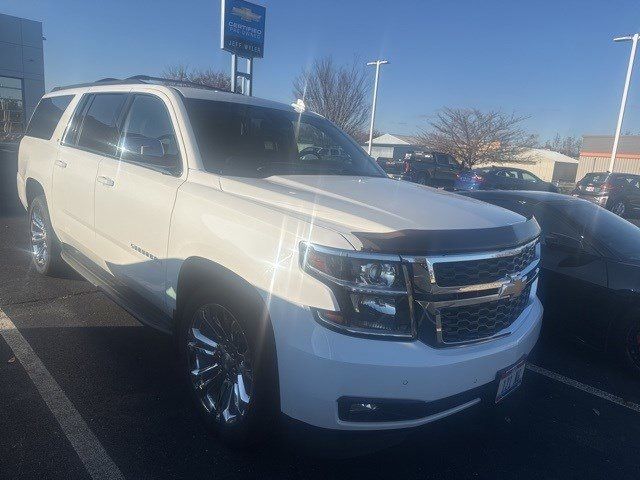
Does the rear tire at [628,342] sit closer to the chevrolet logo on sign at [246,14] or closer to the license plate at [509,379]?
the license plate at [509,379]

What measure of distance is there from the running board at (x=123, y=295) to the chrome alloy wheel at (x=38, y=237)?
893mm

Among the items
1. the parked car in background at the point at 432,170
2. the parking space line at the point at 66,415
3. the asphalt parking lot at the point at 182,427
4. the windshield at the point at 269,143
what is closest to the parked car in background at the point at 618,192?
the parked car in background at the point at 432,170

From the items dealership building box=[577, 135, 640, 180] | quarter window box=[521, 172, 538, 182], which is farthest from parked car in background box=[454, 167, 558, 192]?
dealership building box=[577, 135, 640, 180]

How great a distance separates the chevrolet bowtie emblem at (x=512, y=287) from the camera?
7.95ft

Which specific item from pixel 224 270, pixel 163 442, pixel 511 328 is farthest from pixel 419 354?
pixel 163 442

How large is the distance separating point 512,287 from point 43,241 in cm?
492

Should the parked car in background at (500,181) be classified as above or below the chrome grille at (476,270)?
below

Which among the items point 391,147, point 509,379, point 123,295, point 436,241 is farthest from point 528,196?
point 391,147

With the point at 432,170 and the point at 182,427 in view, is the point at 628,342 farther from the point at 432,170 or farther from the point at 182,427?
the point at 432,170

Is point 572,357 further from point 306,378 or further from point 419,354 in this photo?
point 306,378

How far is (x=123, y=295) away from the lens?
3.58 metres

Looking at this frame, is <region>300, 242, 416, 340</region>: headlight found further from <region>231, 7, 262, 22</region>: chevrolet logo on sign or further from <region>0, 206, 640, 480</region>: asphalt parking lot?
<region>231, 7, 262, 22</region>: chevrolet logo on sign

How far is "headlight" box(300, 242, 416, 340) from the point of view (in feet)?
6.86

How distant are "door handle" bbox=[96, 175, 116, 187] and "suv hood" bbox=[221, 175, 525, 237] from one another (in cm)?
119
